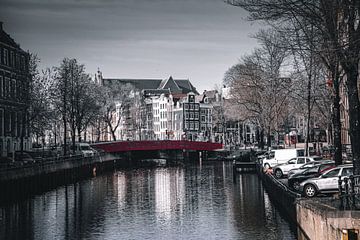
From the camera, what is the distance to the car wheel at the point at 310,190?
3522 cm

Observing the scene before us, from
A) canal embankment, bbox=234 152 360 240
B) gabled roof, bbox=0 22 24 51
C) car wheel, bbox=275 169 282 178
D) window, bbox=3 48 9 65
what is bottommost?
canal embankment, bbox=234 152 360 240

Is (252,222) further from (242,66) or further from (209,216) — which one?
(242,66)

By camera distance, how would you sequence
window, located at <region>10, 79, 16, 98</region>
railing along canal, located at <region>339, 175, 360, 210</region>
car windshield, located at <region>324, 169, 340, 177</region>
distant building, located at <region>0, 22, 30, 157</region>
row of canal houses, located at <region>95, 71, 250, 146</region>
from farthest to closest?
1. row of canal houses, located at <region>95, 71, 250, 146</region>
2. distant building, located at <region>0, 22, 30, 157</region>
3. window, located at <region>10, 79, 16, 98</region>
4. car windshield, located at <region>324, 169, 340, 177</region>
5. railing along canal, located at <region>339, 175, 360, 210</region>

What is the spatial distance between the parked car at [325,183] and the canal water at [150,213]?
2140mm

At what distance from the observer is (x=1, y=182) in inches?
2040

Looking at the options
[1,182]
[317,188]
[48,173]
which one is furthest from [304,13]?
[48,173]

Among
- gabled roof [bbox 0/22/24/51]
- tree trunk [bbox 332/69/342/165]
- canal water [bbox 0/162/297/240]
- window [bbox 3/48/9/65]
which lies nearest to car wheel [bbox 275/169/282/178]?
canal water [bbox 0/162/297/240]

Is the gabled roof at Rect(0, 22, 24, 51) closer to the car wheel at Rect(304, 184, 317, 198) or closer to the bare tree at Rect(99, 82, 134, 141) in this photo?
the bare tree at Rect(99, 82, 134, 141)

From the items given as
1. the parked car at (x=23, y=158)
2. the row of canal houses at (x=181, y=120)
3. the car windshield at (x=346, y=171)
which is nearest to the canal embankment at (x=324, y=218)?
the car windshield at (x=346, y=171)

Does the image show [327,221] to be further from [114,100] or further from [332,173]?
[114,100]

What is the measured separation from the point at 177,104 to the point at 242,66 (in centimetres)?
7205

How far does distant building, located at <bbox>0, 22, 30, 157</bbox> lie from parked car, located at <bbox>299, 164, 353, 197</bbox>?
153 ft

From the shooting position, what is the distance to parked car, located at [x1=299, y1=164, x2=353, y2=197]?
115ft

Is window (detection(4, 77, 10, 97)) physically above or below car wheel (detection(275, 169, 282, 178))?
above
